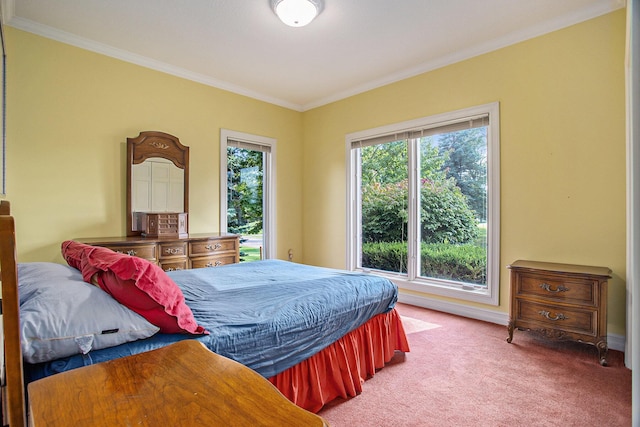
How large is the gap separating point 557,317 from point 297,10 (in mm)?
3118

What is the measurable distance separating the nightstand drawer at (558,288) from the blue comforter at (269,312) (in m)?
1.16

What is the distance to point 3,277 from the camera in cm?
59

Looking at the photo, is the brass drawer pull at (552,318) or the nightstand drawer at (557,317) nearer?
the nightstand drawer at (557,317)

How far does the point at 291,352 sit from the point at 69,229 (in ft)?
8.78

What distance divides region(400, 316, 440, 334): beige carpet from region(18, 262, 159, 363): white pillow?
7.99 ft

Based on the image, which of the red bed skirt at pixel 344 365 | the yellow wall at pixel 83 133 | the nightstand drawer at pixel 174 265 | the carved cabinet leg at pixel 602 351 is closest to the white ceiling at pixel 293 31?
the yellow wall at pixel 83 133

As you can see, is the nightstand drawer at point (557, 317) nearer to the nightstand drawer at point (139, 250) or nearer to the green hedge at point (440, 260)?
the green hedge at point (440, 260)

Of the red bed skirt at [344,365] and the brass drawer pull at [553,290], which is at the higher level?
the brass drawer pull at [553,290]

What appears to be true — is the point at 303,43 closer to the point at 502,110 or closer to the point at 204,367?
the point at 502,110

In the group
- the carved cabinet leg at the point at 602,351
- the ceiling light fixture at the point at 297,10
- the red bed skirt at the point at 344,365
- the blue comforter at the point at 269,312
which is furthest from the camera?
the ceiling light fixture at the point at 297,10

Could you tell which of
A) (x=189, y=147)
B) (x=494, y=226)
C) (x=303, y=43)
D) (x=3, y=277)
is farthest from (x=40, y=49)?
(x=494, y=226)

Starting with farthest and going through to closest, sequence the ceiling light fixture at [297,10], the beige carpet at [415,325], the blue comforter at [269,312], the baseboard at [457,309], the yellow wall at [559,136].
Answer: the baseboard at [457,309] < the beige carpet at [415,325] < the yellow wall at [559,136] < the ceiling light fixture at [297,10] < the blue comforter at [269,312]

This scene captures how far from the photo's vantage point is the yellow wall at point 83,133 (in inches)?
111

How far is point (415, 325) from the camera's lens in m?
3.20
